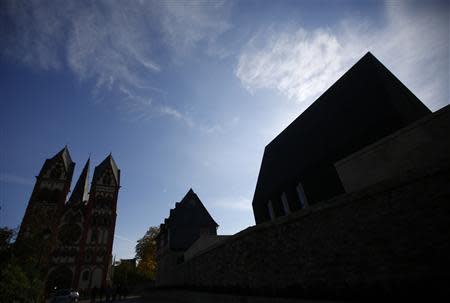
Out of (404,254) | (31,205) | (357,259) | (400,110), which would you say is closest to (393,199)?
(404,254)

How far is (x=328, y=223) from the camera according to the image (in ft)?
22.2

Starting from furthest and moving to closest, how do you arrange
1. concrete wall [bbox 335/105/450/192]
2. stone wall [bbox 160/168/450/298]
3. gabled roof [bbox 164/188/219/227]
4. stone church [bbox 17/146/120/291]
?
stone church [bbox 17/146/120/291]
gabled roof [bbox 164/188/219/227]
concrete wall [bbox 335/105/450/192]
stone wall [bbox 160/168/450/298]

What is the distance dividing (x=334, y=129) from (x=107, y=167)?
134ft

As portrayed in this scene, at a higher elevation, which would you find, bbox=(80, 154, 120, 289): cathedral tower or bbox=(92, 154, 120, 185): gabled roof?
bbox=(92, 154, 120, 185): gabled roof

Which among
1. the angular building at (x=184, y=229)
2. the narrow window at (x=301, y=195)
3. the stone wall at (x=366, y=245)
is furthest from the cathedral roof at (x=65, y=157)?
the stone wall at (x=366, y=245)

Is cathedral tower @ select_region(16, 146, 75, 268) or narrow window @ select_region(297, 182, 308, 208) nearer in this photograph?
narrow window @ select_region(297, 182, 308, 208)

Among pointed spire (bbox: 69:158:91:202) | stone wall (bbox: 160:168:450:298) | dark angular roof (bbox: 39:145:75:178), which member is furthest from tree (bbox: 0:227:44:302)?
dark angular roof (bbox: 39:145:75:178)

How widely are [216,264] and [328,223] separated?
8633 millimetres

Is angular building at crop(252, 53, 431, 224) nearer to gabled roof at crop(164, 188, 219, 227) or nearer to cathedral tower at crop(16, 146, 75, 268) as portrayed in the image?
gabled roof at crop(164, 188, 219, 227)

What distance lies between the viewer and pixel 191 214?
30812mm

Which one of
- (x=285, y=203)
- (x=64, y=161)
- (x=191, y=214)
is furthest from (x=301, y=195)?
(x=64, y=161)

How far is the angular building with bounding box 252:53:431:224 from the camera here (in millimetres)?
12000

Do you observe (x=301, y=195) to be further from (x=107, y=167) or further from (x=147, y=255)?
(x=107, y=167)

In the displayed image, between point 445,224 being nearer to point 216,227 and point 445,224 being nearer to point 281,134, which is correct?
point 281,134
